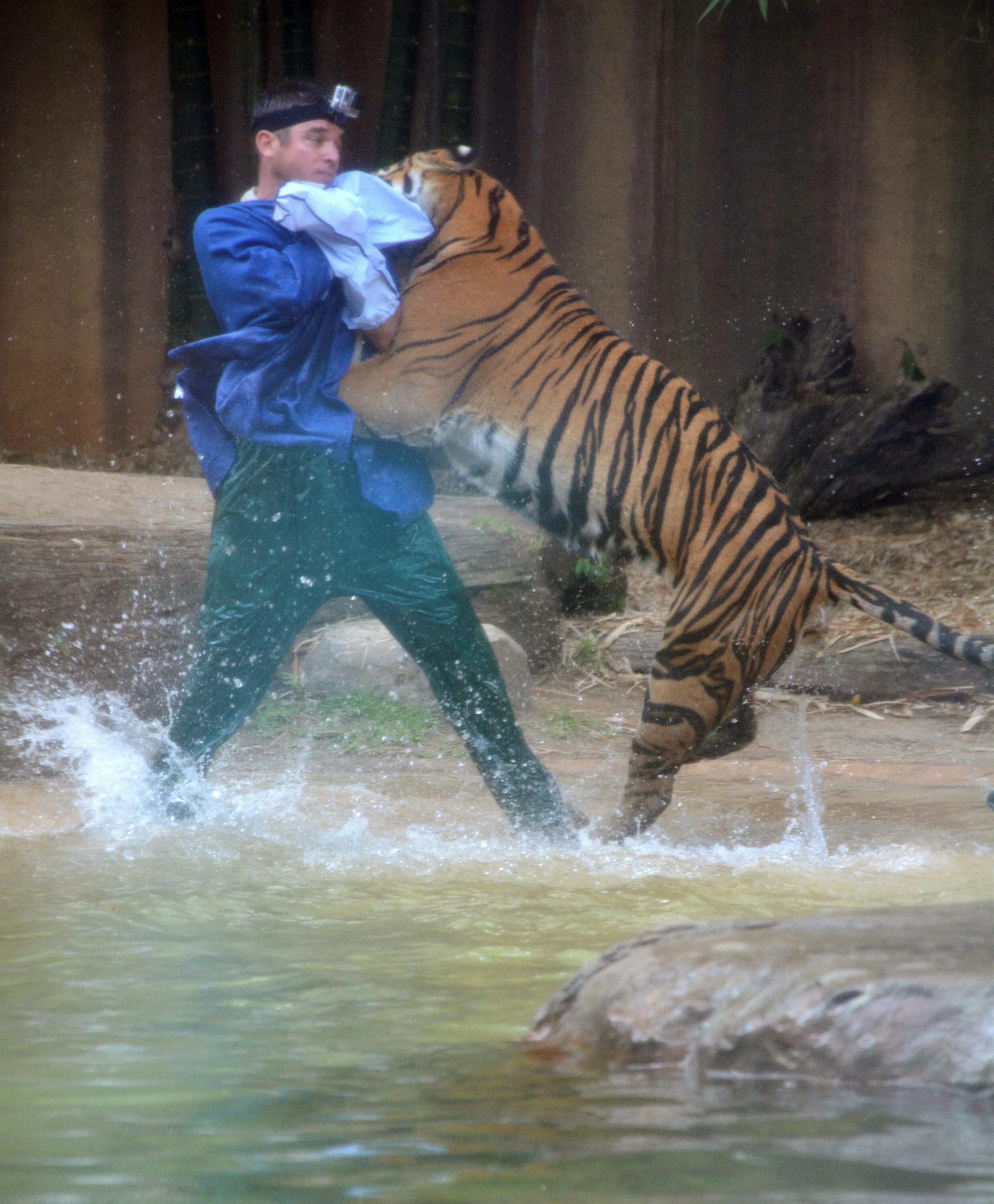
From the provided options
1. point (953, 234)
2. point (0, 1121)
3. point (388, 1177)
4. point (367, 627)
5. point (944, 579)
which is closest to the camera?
point (388, 1177)

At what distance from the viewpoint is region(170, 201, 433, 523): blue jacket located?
329 cm

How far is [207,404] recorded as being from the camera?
3.49 metres

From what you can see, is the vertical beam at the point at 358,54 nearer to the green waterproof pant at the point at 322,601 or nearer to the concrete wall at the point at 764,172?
the concrete wall at the point at 764,172

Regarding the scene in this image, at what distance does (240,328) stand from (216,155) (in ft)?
16.7

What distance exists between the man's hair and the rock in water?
2243 mm

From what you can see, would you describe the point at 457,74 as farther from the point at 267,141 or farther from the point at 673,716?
the point at 673,716

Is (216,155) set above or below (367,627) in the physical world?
above

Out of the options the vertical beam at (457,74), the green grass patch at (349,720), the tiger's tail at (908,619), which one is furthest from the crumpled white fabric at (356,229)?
the vertical beam at (457,74)

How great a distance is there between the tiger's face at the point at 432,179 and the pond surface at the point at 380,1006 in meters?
1.62

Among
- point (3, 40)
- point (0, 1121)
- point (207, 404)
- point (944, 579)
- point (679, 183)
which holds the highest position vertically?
point (3, 40)

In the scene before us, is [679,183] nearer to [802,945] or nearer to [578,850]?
[578,850]

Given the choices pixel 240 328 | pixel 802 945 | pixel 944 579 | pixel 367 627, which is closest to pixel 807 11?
pixel 944 579

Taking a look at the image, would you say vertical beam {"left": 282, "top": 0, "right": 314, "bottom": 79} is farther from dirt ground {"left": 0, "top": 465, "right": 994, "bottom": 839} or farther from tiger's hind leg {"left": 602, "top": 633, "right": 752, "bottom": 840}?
tiger's hind leg {"left": 602, "top": 633, "right": 752, "bottom": 840}

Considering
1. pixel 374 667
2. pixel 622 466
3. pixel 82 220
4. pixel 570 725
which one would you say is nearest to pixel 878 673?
pixel 570 725
